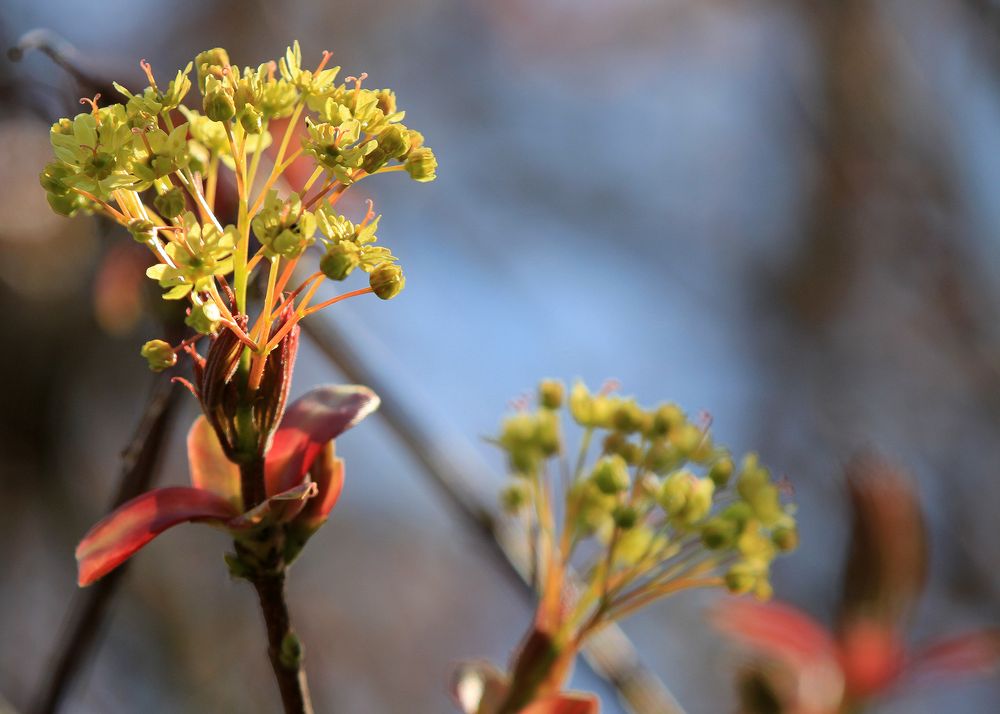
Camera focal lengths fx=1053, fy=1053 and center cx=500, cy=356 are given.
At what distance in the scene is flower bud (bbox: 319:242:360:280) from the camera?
2.19ft

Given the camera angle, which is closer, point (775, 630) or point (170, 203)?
point (170, 203)

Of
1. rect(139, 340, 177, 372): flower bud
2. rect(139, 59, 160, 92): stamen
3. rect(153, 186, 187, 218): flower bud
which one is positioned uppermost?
rect(139, 59, 160, 92): stamen

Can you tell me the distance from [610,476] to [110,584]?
1.46 feet

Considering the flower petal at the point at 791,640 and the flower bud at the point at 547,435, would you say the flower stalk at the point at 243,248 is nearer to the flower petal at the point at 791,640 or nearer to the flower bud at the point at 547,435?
the flower bud at the point at 547,435

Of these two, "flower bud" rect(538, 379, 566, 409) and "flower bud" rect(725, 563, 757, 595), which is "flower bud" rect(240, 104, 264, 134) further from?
"flower bud" rect(725, 563, 757, 595)

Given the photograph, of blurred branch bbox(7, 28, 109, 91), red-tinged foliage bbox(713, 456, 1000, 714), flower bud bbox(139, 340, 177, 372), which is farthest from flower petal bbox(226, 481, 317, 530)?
red-tinged foliage bbox(713, 456, 1000, 714)

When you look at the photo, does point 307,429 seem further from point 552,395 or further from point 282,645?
point 552,395

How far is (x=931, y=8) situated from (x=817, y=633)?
2653mm

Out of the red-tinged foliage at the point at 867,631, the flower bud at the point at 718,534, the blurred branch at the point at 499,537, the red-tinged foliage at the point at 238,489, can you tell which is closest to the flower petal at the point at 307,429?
the red-tinged foliage at the point at 238,489

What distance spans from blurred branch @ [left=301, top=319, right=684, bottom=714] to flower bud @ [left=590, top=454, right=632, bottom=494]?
0.42 m

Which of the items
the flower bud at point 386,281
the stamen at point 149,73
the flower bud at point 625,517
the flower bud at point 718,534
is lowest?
the flower bud at point 718,534

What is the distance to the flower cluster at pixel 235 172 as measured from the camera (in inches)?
25.3

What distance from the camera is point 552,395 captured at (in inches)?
38.0

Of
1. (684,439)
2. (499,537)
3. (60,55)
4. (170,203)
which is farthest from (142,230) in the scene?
(499,537)
